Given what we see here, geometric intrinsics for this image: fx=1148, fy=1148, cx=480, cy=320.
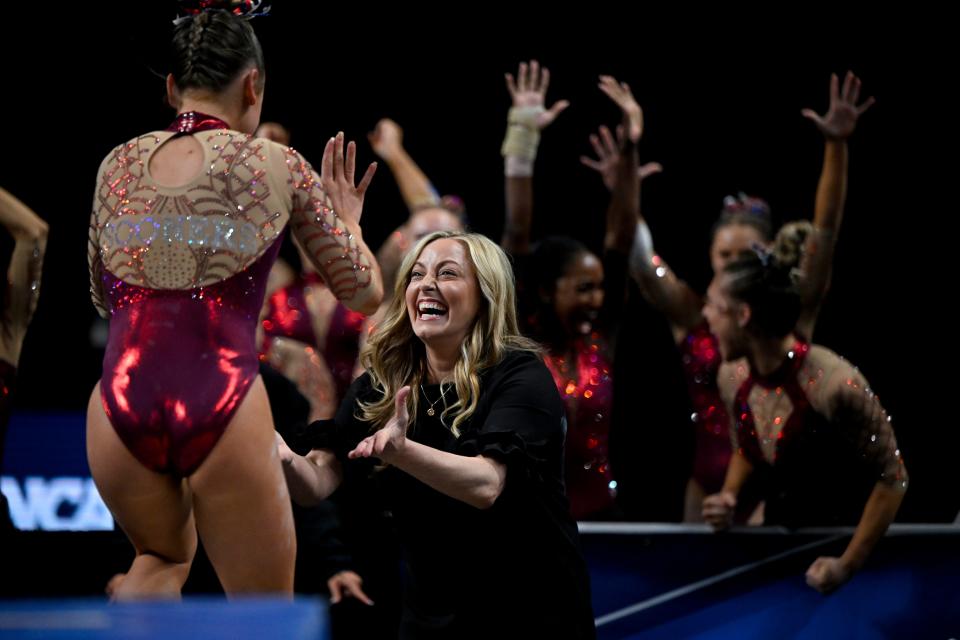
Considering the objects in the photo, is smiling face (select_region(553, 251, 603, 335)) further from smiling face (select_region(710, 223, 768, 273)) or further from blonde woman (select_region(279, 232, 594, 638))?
blonde woman (select_region(279, 232, 594, 638))

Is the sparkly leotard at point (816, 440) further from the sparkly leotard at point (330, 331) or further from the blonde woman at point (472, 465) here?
the sparkly leotard at point (330, 331)

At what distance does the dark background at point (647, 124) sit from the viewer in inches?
206

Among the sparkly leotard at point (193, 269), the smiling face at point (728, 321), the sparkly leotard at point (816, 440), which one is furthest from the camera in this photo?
the smiling face at point (728, 321)

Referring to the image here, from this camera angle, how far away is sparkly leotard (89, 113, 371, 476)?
2.11 metres

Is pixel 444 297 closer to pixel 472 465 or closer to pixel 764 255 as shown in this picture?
pixel 472 465

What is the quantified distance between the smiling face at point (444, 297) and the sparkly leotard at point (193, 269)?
0.60 feet

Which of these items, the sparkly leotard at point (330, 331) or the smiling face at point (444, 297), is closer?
the smiling face at point (444, 297)

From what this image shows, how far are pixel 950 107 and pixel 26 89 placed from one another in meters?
4.19

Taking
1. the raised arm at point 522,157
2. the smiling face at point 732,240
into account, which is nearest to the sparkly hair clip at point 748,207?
the smiling face at point 732,240

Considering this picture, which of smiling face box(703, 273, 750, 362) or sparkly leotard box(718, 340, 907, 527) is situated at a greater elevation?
smiling face box(703, 273, 750, 362)

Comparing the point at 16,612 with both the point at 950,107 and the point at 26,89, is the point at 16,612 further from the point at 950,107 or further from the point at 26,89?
the point at 950,107

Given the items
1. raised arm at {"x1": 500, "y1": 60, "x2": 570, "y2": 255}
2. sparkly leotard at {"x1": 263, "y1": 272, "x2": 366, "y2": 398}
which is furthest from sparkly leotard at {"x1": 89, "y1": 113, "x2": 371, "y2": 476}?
sparkly leotard at {"x1": 263, "y1": 272, "x2": 366, "y2": 398}

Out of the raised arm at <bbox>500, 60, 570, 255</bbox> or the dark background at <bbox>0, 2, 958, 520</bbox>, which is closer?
the raised arm at <bbox>500, 60, 570, 255</bbox>

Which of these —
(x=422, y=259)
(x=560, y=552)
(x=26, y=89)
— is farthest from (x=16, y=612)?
(x=26, y=89)
